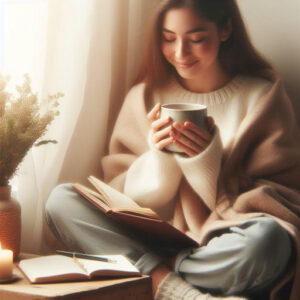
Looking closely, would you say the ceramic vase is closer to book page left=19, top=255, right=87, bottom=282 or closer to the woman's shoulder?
book page left=19, top=255, right=87, bottom=282

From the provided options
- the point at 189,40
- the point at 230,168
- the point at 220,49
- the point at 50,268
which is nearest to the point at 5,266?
the point at 50,268

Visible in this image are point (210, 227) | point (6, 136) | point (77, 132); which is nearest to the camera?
point (6, 136)

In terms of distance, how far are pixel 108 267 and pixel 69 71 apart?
2.14 feet

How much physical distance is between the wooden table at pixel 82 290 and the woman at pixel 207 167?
18cm

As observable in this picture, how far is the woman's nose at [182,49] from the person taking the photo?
4.91 ft

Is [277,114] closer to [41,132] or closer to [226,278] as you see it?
[226,278]

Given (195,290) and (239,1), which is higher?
(239,1)

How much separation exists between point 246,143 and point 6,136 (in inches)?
24.5

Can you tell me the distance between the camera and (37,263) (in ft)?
3.77

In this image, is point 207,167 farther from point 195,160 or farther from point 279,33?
point 279,33

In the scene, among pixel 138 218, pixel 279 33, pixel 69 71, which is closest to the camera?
pixel 138 218

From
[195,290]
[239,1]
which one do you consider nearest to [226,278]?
[195,290]

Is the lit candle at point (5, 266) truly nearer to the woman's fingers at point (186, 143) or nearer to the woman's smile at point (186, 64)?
the woman's fingers at point (186, 143)

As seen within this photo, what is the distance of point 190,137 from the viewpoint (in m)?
1.36
